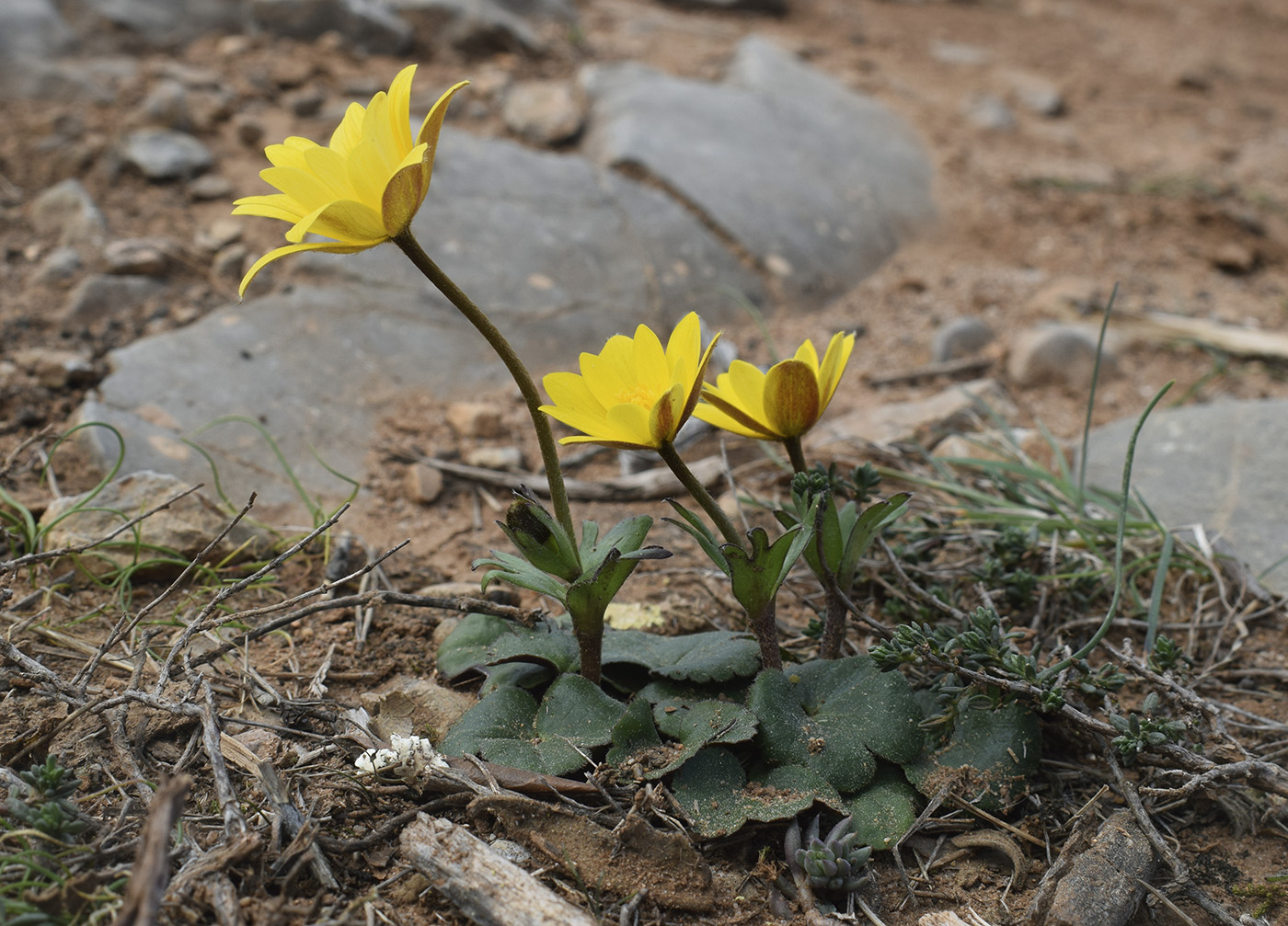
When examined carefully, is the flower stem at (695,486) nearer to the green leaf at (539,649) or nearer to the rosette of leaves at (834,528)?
the rosette of leaves at (834,528)

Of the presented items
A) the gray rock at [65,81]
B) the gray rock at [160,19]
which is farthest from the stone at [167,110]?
the gray rock at [160,19]

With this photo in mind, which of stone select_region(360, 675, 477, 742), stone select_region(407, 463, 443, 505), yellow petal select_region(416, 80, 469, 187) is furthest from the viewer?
stone select_region(407, 463, 443, 505)

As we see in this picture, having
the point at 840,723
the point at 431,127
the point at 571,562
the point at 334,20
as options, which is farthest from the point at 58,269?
the point at 840,723

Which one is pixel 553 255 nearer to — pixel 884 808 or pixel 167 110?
pixel 167 110

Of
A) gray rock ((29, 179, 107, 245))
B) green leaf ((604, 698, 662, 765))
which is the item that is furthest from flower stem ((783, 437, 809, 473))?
gray rock ((29, 179, 107, 245))

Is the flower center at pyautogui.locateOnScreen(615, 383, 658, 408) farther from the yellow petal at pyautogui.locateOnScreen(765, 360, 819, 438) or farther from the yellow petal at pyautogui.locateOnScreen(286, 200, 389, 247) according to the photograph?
the yellow petal at pyautogui.locateOnScreen(286, 200, 389, 247)

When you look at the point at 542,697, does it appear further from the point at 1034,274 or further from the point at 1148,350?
the point at 1034,274
